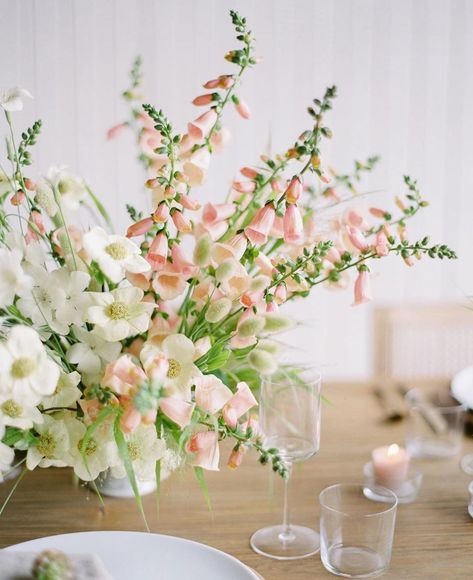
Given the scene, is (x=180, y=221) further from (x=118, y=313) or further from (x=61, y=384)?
(x=61, y=384)

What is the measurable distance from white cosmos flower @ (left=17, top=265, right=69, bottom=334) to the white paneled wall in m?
1.84

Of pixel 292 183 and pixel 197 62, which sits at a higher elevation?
pixel 197 62

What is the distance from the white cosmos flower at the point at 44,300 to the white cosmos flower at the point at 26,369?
0.42ft

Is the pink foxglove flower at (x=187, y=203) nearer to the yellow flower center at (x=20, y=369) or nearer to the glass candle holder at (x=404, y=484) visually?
the yellow flower center at (x=20, y=369)

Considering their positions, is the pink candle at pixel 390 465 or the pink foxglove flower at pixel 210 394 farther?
the pink candle at pixel 390 465

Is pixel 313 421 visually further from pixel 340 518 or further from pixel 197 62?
pixel 197 62

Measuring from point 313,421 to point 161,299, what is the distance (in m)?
0.26

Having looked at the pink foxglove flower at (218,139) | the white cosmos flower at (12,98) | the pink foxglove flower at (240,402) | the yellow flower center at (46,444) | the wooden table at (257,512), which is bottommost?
the wooden table at (257,512)

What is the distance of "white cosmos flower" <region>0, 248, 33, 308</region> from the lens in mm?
881

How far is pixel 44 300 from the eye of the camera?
958 mm

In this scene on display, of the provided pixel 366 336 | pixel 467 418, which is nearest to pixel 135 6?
pixel 366 336

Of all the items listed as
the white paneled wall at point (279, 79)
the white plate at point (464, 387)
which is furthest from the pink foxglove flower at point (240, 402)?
the white paneled wall at point (279, 79)

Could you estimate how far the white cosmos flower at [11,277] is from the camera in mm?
881

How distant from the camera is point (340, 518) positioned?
3.10 feet
